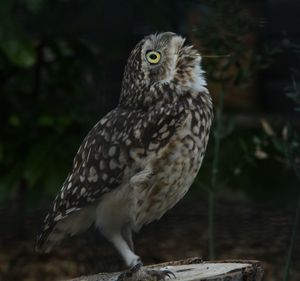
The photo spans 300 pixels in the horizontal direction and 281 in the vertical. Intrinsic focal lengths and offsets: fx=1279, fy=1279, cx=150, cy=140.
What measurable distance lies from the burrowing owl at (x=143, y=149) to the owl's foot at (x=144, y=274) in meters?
0.03

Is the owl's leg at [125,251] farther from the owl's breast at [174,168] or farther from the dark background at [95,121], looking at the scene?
the dark background at [95,121]

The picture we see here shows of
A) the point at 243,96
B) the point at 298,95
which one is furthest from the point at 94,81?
the point at 243,96

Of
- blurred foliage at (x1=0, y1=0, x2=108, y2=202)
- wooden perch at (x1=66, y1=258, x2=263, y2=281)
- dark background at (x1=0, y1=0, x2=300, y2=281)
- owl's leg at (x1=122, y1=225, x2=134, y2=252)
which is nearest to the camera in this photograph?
wooden perch at (x1=66, y1=258, x2=263, y2=281)

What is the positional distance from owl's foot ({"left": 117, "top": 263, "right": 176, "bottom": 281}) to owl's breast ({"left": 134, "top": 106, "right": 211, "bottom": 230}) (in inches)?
7.0

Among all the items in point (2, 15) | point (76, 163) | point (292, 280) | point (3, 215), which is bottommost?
point (292, 280)

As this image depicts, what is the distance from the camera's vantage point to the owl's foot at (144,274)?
421 cm

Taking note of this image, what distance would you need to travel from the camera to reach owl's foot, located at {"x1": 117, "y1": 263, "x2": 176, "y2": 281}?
13.8 ft

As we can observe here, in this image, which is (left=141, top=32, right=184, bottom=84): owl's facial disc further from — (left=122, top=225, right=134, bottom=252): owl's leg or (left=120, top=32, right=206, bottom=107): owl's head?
(left=122, top=225, right=134, bottom=252): owl's leg

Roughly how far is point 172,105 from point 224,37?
3.47 feet

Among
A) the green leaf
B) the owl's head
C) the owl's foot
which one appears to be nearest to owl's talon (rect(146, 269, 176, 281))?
the owl's foot

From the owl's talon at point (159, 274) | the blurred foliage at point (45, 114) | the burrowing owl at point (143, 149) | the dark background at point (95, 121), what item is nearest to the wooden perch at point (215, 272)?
the owl's talon at point (159, 274)

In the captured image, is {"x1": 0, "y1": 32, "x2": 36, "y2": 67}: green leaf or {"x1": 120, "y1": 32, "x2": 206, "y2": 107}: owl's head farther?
{"x1": 0, "y1": 32, "x2": 36, "y2": 67}: green leaf

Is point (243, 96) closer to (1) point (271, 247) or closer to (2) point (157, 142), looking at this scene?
(1) point (271, 247)

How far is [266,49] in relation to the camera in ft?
17.8
